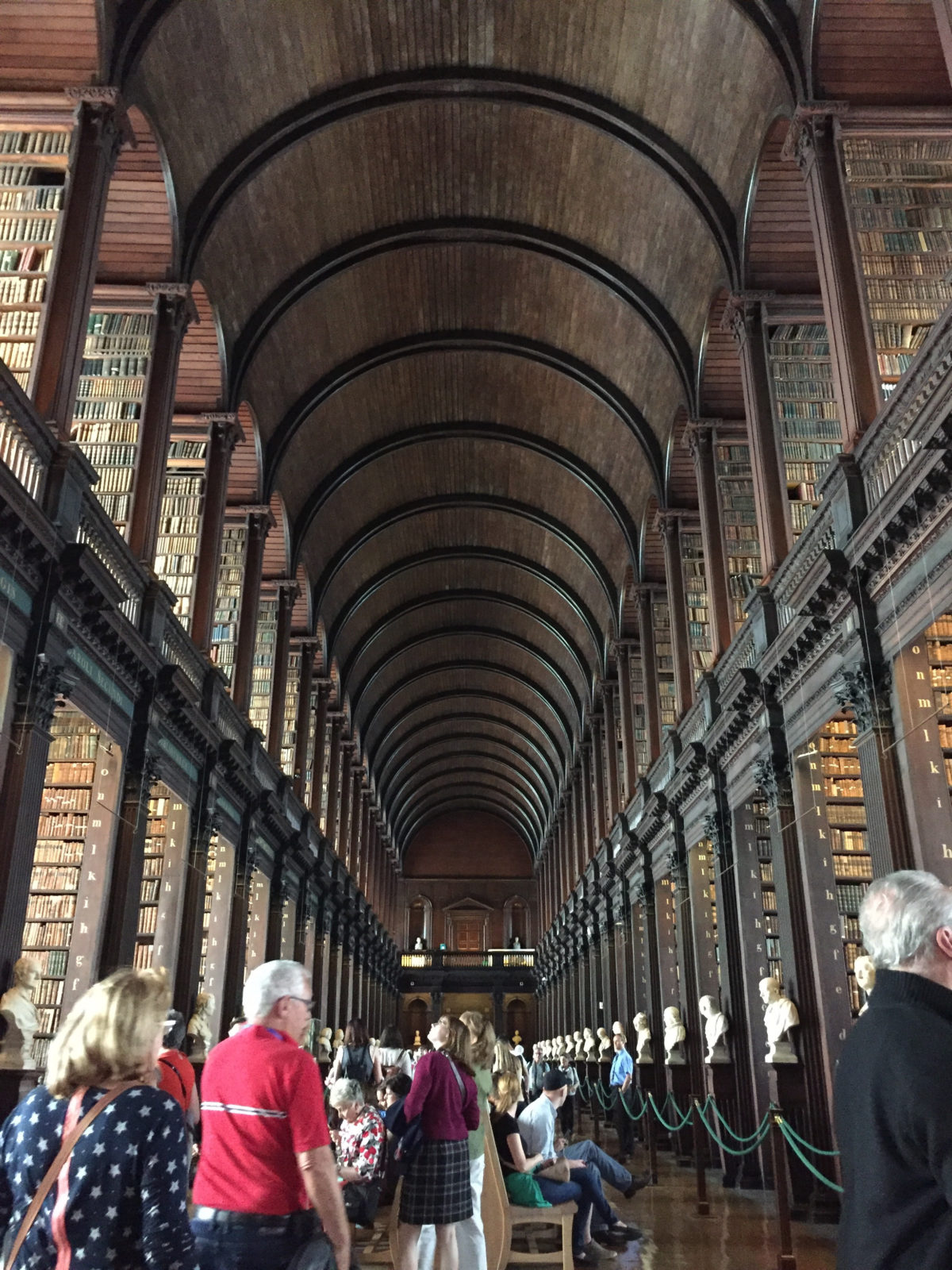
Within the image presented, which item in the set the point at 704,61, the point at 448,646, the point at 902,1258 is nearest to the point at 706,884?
the point at 704,61

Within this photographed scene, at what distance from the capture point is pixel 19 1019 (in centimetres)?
624

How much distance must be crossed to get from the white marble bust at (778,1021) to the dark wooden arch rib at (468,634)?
55.8ft

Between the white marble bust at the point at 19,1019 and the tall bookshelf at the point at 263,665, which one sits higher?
the tall bookshelf at the point at 263,665

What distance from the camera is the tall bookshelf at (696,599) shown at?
13.7 metres

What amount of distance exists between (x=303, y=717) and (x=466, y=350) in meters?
7.16

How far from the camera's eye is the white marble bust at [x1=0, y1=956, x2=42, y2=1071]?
20.2 feet

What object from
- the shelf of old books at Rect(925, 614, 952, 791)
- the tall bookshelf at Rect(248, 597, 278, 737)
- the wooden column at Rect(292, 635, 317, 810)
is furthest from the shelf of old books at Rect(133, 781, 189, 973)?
the shelf of old books at Rect(925, 614, 952, 791)

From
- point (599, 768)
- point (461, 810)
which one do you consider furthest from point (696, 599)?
point (461, 810)

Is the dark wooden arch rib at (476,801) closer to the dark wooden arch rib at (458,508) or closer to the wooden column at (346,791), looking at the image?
the wooden column at (346,791)

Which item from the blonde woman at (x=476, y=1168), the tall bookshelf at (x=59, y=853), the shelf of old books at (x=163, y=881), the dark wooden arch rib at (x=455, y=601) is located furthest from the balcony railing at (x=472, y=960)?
the blonde woman at (x=476, y=1168)

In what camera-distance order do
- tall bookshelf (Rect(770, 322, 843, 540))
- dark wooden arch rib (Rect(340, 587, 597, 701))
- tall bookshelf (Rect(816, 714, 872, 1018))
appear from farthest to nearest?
1. dark wooden arch rib (Rect(340, 587, 597, 701))
2. tall bookshelf (Rect(770, 322, 843, 540))
3. tall bookshelf (Rect(816, 714, 872, 1018))

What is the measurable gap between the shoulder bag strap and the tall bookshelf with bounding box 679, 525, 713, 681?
12054 millimetres

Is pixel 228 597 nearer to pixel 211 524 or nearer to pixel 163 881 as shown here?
pixel 211 524

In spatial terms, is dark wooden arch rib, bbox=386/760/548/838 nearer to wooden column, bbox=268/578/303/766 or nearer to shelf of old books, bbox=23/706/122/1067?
wooden column, bbox=268/578/303/766
